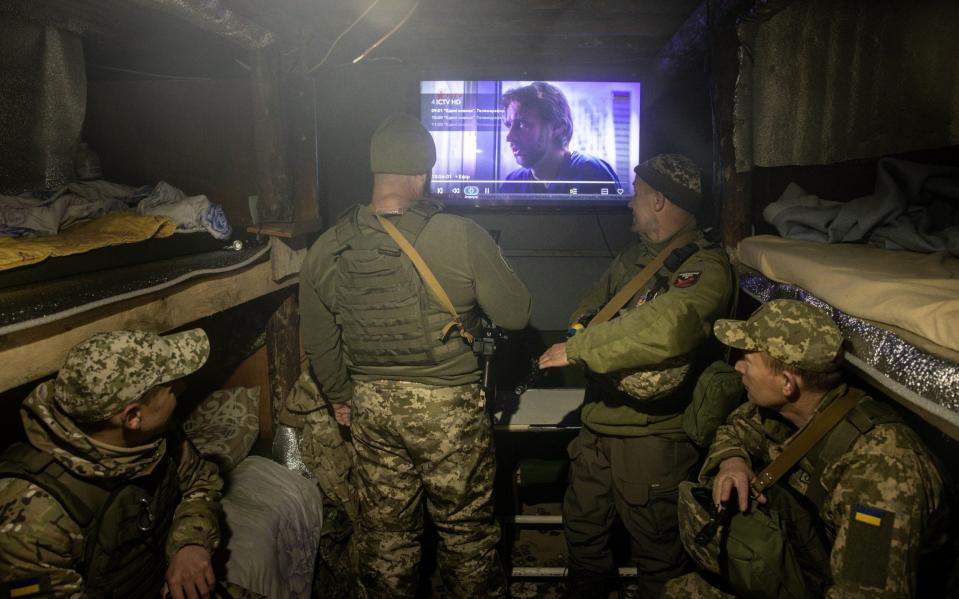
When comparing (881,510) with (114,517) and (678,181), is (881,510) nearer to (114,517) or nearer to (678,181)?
(678,181)

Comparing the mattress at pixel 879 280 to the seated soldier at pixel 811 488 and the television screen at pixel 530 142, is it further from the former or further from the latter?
the television screen at pixel 530 142

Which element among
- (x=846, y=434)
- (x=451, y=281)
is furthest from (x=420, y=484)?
(x=846, y=434)

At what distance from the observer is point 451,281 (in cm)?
277

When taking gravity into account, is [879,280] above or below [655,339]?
above

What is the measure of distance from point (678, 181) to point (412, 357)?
1640 mm

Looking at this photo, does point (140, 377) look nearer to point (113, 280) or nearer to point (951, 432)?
point (113, 280)

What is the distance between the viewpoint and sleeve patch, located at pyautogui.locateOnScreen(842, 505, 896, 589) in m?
1.79

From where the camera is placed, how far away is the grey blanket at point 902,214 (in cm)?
264

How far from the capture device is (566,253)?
15.5 feet

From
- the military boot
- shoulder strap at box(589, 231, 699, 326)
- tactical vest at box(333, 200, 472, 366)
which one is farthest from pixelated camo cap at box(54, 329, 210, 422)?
the military boot

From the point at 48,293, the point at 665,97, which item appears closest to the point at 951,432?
the point at 48,293

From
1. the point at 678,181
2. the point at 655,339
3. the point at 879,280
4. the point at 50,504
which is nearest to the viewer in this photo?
the point at 50,504

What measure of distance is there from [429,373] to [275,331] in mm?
1780

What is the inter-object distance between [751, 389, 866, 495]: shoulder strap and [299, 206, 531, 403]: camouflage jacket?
50.1 inches
